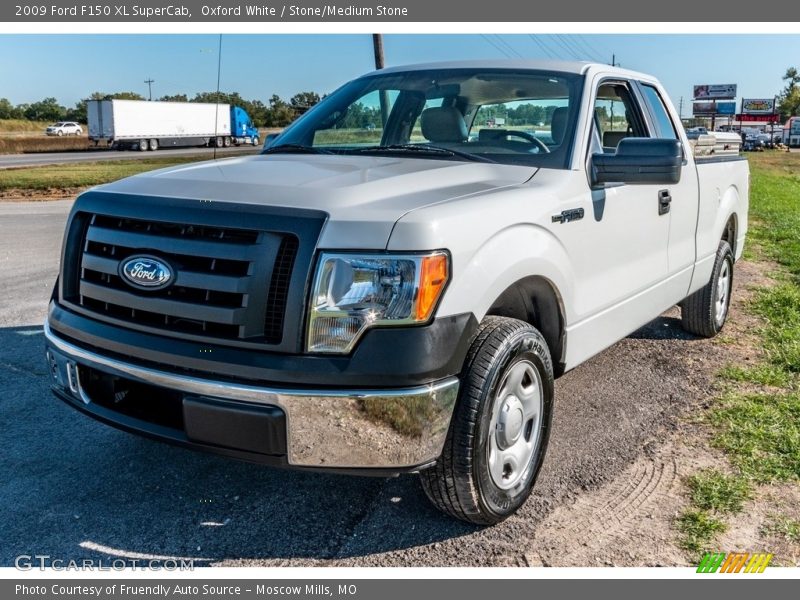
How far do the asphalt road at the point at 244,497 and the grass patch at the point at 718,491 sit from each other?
14.3 inches

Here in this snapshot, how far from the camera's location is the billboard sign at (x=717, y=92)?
102 meters

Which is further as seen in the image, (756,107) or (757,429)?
(756,107)

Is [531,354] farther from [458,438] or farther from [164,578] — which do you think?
[164,578]

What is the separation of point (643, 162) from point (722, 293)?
118 inches

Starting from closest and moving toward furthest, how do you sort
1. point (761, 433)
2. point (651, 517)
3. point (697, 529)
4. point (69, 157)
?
1. point (697, 529)
2. point (651, 517)
3. point (761, 433)
4. point (69, 157)

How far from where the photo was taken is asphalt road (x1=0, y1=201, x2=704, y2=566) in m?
3.00

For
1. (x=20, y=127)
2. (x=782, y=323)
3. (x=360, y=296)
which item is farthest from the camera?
(x=20, y=127)

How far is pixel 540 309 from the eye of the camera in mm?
Result: 3539

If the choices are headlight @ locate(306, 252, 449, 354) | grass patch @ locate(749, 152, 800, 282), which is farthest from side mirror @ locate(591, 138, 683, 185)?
grass patch @ locate(749, 152, 800, 282)

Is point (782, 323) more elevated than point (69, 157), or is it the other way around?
point (69, 157)

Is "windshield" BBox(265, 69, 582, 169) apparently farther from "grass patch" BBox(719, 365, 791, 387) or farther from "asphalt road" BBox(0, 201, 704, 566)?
"grass patch" BBox(719, 365, 791, 387)

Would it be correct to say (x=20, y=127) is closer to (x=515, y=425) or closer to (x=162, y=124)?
(x=162, y=124)

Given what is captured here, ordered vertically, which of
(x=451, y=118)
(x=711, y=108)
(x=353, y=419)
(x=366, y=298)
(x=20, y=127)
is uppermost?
(x=711, y=108)

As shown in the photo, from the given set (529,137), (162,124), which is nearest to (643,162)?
(529,137)
